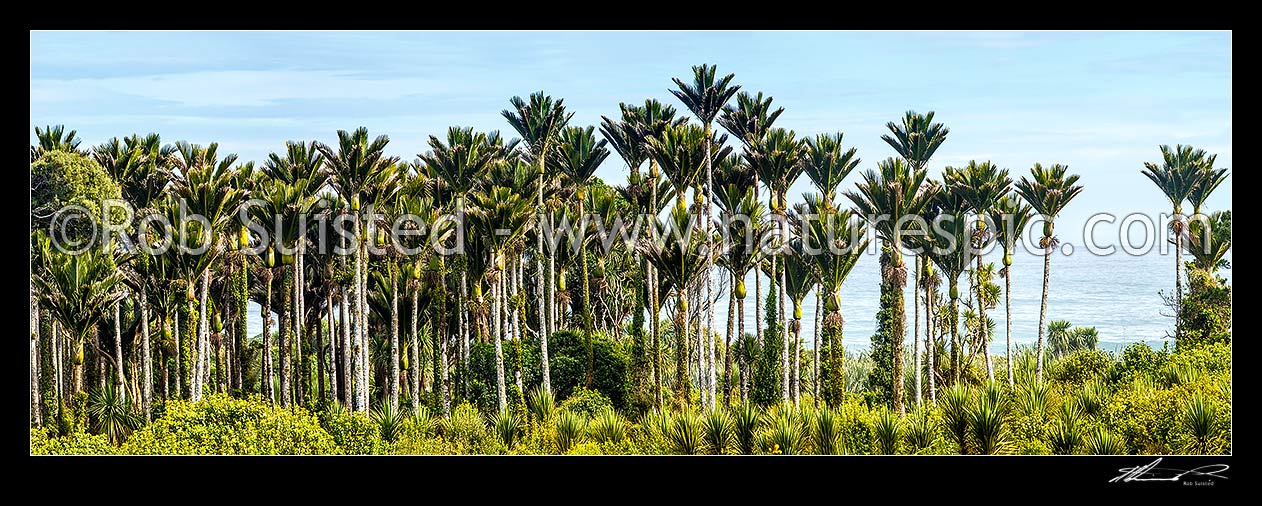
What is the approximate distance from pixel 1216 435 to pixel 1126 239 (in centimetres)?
1802

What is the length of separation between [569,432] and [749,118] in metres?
14.1

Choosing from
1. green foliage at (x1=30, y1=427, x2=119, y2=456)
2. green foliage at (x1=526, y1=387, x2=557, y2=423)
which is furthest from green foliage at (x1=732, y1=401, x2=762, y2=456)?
green foliage at (x1=30, y1=427, x2=119, y2=456)

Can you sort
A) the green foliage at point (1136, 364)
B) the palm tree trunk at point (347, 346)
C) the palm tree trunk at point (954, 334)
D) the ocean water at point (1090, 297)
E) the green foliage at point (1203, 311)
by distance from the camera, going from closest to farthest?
the green foliage at point (1136, 364) → the green foliage at point (1203, 311) → the palm tree trunk at point (347, 346) → the palm tree trunk at point (954, 334) → the ocean water at point (1090, 297)

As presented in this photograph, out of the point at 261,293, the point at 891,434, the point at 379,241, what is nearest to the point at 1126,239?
the point at 891,434

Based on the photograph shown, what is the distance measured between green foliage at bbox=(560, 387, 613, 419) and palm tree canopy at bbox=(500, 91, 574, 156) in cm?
820

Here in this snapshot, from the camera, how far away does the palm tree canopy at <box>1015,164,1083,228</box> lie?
39.2 meters

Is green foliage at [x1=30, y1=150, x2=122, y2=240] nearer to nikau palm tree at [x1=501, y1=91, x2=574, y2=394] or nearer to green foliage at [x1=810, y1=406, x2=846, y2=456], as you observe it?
nikau palm tree at [x1=501, y1=91, x2=574, y2=394]

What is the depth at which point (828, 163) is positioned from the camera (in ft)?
124

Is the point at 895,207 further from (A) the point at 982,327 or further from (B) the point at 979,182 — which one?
(A) the point at 982,327

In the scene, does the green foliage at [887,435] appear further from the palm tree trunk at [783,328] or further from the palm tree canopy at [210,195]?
the palm tree canopy at [210,195]
